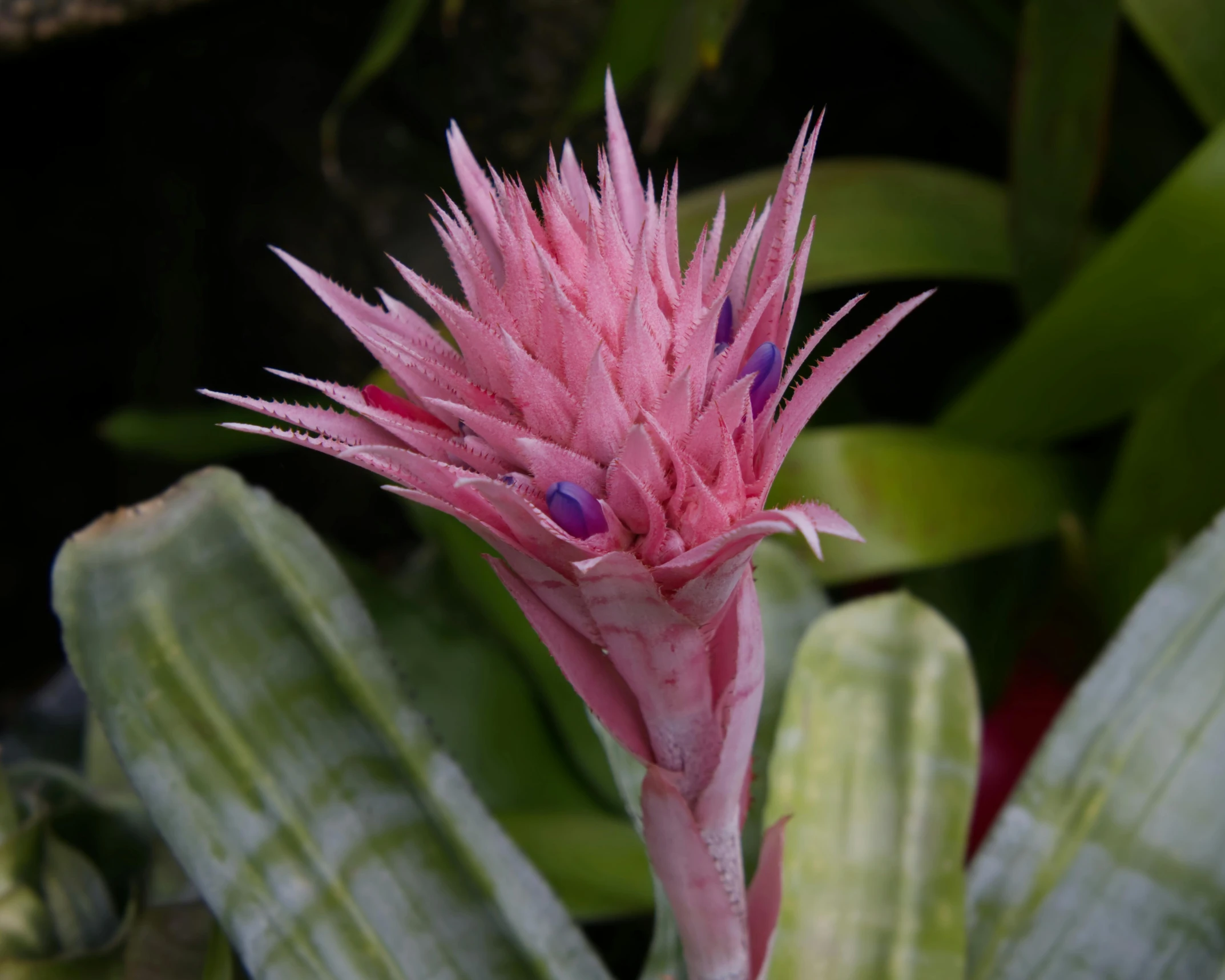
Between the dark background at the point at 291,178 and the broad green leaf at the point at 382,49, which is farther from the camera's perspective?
the dark background at the point at 291,178

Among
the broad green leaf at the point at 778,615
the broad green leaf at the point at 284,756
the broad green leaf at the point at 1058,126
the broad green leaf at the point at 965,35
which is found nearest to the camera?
the broad green leaf at the point at 284,756

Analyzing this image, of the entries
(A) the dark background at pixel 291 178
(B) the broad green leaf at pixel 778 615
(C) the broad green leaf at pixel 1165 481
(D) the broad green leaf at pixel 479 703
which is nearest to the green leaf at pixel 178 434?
(A) the dark background at pixel 291 178

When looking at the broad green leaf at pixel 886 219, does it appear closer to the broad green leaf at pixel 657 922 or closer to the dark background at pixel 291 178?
the dark background at pixel 291 178

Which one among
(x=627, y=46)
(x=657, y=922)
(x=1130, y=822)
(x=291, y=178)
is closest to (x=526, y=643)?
(x=657, y=922)

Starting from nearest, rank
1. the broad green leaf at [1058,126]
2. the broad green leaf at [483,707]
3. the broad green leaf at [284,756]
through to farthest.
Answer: the broad green leaf at [284,756] < the broad green leaf at [1058,126] < the broad green leaf at [483,707]

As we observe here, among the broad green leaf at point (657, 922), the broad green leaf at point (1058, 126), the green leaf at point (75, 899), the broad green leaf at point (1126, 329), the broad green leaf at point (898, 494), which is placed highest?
the broad green leaf at point (1058, 126)
